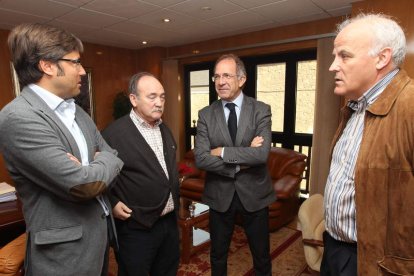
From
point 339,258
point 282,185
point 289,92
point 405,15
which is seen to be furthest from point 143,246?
point 289,92

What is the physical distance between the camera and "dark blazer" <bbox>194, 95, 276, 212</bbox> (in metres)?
1.73

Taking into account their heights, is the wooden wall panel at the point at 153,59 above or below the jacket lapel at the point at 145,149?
above

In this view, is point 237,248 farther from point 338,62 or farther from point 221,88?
point 338,62

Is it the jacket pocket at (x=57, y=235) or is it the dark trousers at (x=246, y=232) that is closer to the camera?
the jacket pocket at (x=57, y=235)

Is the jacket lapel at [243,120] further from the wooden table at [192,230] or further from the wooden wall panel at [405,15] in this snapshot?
the wooden wall panel at [405,15]

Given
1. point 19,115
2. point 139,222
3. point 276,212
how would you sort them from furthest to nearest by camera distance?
point 276,212
point 139,222
point 19,115

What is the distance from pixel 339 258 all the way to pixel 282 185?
210cm

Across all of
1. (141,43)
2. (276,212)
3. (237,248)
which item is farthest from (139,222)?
(141,43)

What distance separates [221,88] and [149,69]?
4.11m

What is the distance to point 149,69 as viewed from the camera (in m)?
5.61

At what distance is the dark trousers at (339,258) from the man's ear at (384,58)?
0.73m

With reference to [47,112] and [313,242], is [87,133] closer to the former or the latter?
[47,112]

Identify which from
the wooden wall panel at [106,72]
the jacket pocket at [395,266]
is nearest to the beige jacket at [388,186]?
the jacket pocket at [395,266]

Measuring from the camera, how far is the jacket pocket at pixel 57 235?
1.03 metres
